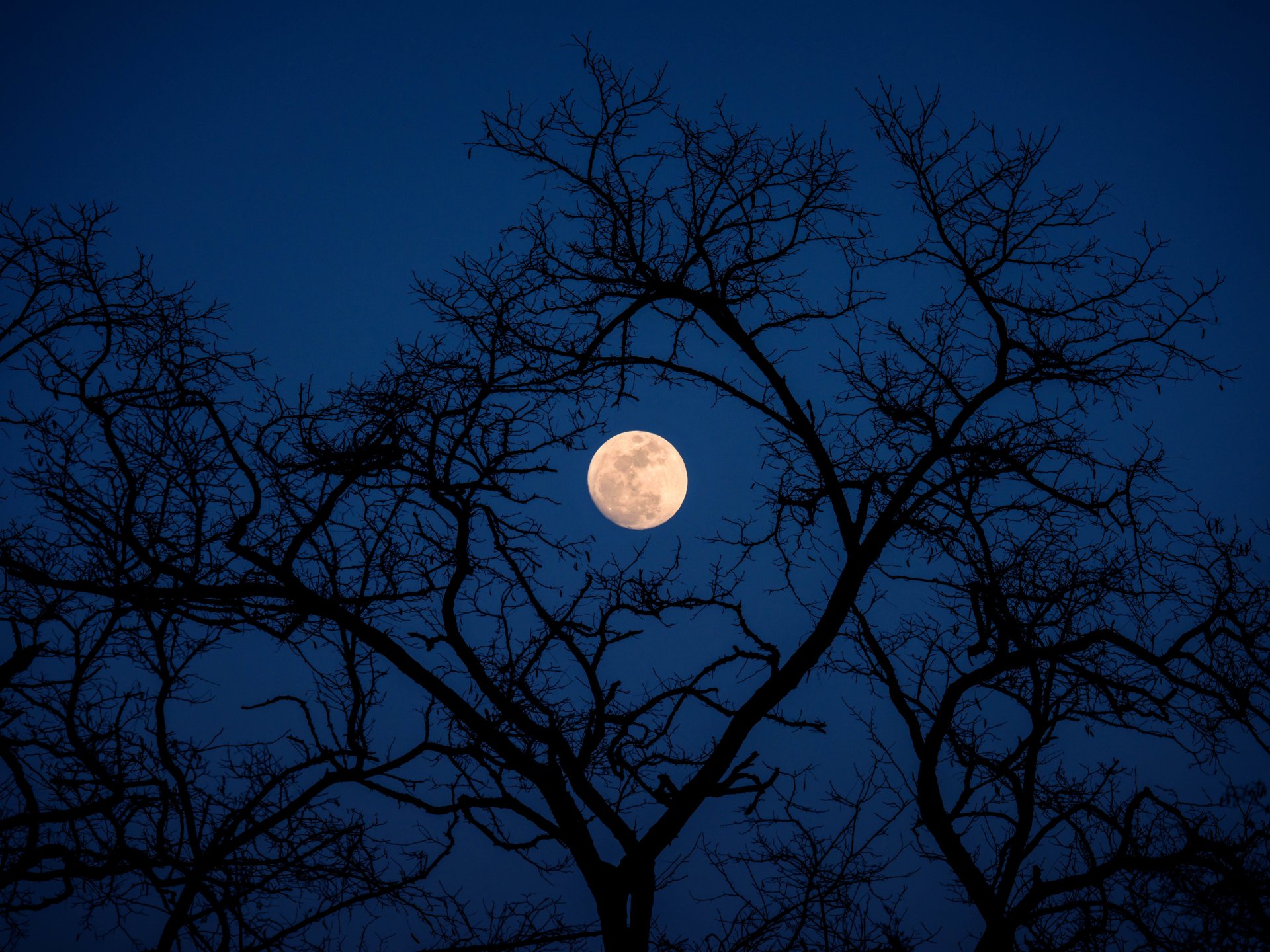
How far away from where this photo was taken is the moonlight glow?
31.9ft

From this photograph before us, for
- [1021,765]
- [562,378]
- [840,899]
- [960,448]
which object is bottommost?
[840,899]

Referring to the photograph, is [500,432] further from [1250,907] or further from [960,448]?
[1250,907]

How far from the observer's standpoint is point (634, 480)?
9.99 metres

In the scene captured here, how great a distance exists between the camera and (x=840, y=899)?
7.29 metres

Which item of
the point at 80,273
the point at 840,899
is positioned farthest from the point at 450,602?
the point at 840,899

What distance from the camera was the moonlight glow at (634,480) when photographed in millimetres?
9734

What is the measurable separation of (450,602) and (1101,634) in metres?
5.30

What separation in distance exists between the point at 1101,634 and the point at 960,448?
73.4 inches

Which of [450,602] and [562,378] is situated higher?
[562,378]

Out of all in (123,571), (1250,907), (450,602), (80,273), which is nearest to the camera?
(1250,907)

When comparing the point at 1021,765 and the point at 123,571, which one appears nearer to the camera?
the point at 123,571

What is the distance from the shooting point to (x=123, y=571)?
5789 mm

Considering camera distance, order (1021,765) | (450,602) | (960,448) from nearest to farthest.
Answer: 1. (450,602)
2. (960,448)
3. (1021,765)

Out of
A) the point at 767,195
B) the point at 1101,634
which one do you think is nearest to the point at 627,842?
the point at 1101,634
